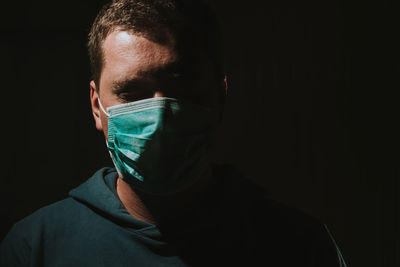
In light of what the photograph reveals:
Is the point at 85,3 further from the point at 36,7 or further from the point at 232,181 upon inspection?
the point at 232,181

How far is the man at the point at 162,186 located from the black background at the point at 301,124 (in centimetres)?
99

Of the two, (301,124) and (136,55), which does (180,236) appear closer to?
(136,55)

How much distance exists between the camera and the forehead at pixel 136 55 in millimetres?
937

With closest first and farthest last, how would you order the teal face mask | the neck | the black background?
1. the teal face mask
2. the neck
3. the black background

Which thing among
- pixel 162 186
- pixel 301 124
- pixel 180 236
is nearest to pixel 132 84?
pixel 162 186

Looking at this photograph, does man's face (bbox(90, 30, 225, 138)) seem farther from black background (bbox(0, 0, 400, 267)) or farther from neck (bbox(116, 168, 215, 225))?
black background (bbox(0, 0, 400, 267))

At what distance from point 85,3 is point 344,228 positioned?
103 inches

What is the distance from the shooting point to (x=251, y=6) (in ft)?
7.03

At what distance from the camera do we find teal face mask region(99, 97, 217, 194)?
3.01 feet

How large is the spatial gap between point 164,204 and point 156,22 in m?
0.68

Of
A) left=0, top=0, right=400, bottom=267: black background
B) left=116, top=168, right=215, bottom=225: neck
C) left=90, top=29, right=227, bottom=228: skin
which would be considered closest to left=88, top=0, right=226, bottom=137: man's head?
left=90, top=29, right=227, bottom=228: skin

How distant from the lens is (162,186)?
3.10 feet

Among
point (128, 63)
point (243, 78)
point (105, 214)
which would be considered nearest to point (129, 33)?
point (128, 63)

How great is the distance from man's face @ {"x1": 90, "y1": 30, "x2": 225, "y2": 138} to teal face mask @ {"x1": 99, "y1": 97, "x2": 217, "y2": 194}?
0.04 m
